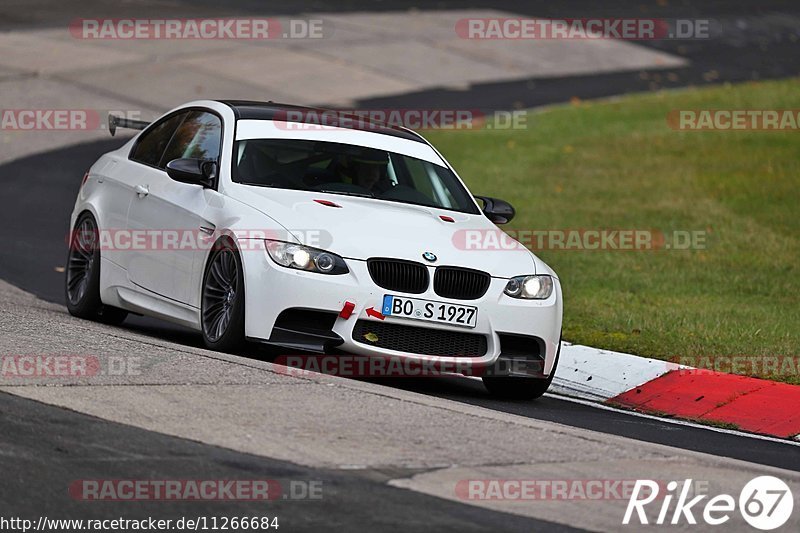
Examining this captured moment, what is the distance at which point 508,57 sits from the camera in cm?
2998

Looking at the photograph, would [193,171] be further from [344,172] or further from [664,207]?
[664,207]

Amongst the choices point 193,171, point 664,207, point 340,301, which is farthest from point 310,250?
point 664,207

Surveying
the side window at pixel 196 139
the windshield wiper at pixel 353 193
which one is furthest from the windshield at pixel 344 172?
the side window at pixel 196 139

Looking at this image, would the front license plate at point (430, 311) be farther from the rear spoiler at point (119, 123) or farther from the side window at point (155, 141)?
the rear spoiler at point (119, 123)

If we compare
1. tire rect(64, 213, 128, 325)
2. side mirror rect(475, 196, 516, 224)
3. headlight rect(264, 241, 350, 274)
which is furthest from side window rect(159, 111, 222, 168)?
side mirror rect(475, 196, 516, 224)

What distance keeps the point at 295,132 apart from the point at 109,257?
1.56m

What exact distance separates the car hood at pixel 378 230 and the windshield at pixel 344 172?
20 centimetres

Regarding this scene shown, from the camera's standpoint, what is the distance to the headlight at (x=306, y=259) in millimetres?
8859

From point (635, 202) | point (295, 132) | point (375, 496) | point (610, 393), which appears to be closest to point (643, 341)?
point (610, 393)

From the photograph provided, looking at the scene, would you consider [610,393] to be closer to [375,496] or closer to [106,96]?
[375,496]

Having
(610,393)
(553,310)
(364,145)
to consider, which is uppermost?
(364,145)

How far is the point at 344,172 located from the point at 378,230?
1.09 m

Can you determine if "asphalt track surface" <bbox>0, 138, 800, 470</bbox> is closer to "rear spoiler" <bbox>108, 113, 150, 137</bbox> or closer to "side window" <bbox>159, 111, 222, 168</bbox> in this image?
"side window" <bbox>159, 111, 222, 168</bbox>

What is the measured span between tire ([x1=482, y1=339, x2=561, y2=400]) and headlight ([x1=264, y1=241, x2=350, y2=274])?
1332 mm
